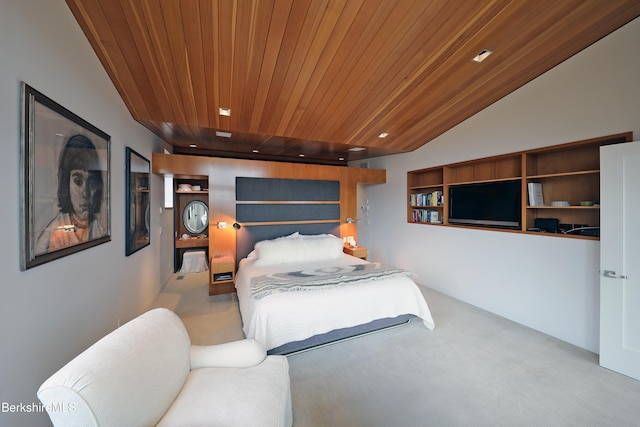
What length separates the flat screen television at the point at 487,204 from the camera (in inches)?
125

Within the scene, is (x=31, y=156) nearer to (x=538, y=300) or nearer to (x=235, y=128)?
(x=235, y=128)

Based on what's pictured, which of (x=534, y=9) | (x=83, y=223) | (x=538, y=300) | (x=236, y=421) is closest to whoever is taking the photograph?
(x=236, y=421)

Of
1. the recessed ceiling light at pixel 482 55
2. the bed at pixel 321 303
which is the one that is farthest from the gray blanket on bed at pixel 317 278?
the recessed ceiling light at pixel 482 55

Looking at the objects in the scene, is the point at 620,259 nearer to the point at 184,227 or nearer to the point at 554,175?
the point at 554,175

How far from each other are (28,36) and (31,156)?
0.66 m

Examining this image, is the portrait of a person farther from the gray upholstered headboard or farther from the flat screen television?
the flat screen television

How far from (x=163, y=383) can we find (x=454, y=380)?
2155 millimetres

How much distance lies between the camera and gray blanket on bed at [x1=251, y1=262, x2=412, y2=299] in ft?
8.21

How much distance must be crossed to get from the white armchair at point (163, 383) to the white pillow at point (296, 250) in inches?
83.9

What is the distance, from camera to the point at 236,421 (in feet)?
3.74

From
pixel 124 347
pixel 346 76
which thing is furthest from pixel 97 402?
pixel 346 76

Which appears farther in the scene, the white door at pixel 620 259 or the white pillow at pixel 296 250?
the white pillow at pixel 296 250

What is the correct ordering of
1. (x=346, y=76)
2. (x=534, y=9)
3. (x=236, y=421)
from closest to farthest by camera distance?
(x=236, y=421), (x=534, y=9), (x=346, y=76)
